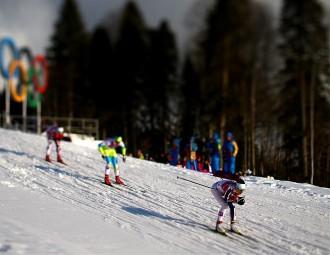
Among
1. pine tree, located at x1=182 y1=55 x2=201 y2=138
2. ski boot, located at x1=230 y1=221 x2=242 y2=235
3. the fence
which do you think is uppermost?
pine tree, located at x1=182 y1=55 x2=201 y2=138

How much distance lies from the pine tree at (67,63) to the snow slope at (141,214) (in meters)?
27.1

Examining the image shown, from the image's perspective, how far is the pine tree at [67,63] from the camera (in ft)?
152

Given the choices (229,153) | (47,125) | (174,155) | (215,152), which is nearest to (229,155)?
(229,153)

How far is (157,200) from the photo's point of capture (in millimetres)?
14070

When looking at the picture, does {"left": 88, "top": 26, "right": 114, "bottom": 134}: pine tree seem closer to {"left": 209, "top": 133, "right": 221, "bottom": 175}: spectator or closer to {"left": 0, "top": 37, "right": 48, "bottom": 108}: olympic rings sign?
{"left": 0, "top": 37, "right": 48, "bottom": 108}: olympic rings sign

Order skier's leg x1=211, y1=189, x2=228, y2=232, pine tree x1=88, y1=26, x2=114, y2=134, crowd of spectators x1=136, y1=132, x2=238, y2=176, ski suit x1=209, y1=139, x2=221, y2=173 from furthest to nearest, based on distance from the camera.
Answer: pine tree x1=88, y1=26, x2=114, y2=134 < ski suit x1=209, y1=139, x2=221, y2=173 < crowd of spectators x1=136, y1=132, x2=238, y2=176 < skier's leg x1=211, y1=189, x2=228, y2=232

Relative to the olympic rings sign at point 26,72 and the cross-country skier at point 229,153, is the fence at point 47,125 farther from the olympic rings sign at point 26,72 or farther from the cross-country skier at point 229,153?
the cross-country skier at point 229,153

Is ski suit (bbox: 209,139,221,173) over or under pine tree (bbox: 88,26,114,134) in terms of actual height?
under

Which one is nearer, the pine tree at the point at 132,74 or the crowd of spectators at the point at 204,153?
the crowd of spectators at the point at 204,153

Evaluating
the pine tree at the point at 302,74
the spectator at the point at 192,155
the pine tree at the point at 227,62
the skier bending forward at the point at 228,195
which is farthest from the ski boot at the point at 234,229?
the pine tree at the point at 227,62

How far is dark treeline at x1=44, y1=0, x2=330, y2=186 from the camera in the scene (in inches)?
1069

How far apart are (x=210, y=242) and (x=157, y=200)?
405 cm

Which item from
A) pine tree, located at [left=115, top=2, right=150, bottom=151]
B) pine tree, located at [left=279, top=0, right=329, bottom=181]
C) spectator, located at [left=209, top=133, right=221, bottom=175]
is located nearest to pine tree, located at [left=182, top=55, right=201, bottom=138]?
pine tree, located at [left=115, top=2, right=150, bottom=151]

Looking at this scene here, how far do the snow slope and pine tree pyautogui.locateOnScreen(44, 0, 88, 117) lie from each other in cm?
2711
